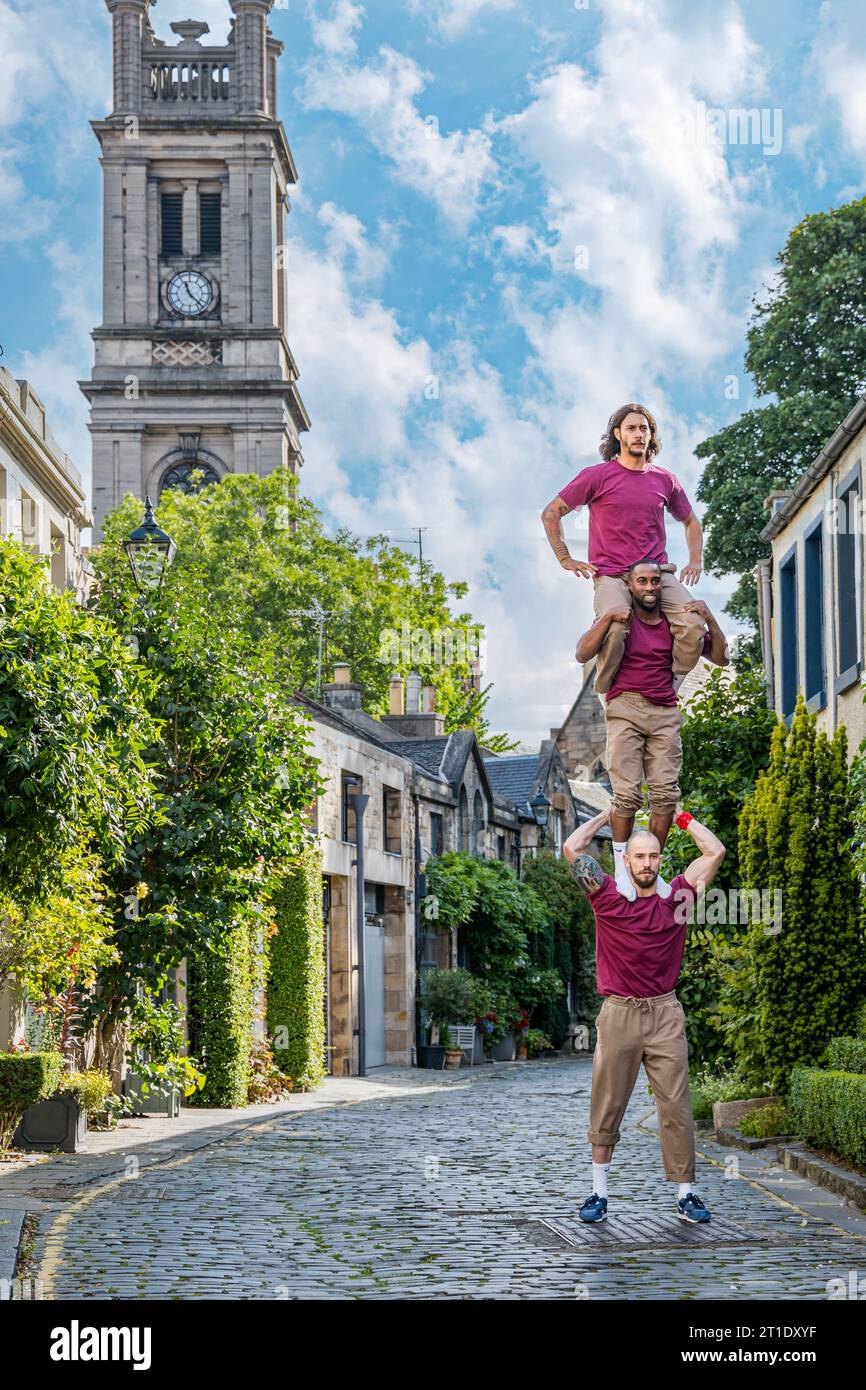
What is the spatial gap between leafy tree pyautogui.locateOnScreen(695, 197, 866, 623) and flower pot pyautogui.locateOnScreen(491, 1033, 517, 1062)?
13021 mm

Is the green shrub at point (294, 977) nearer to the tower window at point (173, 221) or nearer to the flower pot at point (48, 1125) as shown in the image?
the flower pot at point (48, 1125)

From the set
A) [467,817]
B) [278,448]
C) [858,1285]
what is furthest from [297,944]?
[278,448]

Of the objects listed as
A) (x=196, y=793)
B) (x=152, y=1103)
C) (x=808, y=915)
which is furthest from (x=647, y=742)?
(x=152, y=1103)

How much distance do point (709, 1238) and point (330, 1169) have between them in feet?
17.8

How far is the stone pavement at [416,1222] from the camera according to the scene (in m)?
9.22

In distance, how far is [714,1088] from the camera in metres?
19.7

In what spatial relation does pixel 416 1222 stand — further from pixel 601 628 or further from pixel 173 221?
pixel 173 221

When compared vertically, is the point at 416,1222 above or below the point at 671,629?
below

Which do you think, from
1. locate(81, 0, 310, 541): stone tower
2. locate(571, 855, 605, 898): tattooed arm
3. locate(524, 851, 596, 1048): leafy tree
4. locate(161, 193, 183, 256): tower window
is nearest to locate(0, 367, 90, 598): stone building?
locate(571, 855, 605, 898): tattooed arm

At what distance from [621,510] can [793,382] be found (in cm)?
2792

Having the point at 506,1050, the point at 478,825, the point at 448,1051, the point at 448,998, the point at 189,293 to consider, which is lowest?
the point at 506,1050

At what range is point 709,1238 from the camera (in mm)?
10594

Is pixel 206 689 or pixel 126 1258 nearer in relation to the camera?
pixel 126 1258
